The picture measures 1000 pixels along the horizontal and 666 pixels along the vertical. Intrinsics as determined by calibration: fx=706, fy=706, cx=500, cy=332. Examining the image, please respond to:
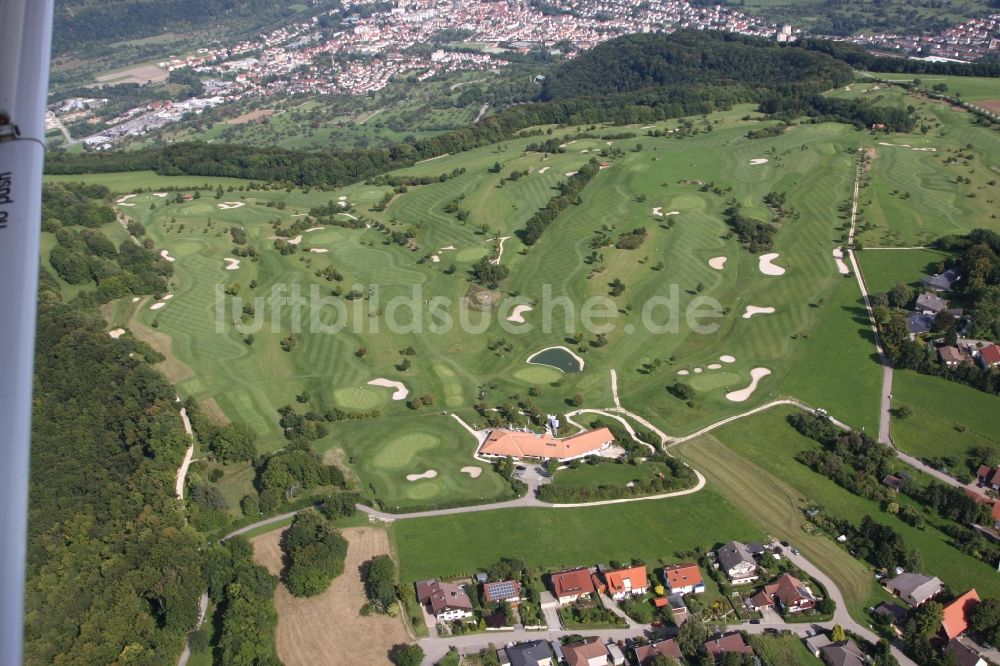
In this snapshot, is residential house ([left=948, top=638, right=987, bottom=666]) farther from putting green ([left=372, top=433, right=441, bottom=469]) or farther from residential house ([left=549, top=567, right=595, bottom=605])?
putting green ([left=372, top=433, right=441, bottom=469])

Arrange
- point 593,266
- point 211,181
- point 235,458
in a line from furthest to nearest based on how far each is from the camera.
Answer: point 211,181 → point 593,266 → point 235,458

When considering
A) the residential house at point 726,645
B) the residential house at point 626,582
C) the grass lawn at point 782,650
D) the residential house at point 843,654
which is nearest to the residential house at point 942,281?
the residential house at point 843,654

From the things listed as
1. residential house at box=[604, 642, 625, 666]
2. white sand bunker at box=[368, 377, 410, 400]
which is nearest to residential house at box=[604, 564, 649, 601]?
residential house at box=[604, 642, 625, 666]

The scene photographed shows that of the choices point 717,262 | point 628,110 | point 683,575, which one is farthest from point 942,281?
point 628,110

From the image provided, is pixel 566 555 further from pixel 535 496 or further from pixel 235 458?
pixel 235 458

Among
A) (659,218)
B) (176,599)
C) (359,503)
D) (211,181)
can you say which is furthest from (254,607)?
(211,181)

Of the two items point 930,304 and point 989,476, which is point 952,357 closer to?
point 930,304

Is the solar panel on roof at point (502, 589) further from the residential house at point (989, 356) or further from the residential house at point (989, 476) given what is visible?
the residential house at point (989, 356)
